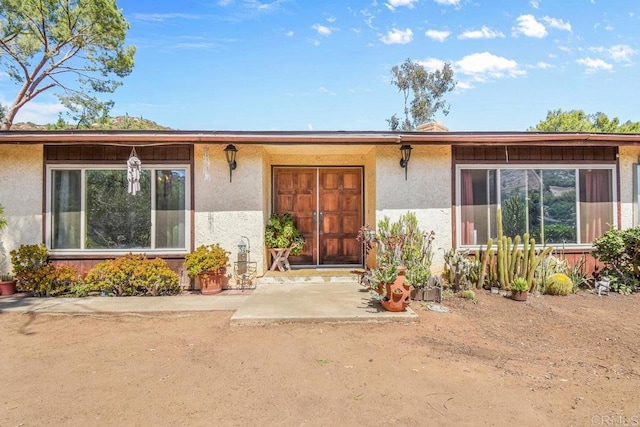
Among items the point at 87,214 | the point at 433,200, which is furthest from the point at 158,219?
the point at 433,200

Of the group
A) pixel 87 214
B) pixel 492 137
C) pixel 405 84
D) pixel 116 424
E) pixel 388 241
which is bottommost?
pixel 116 424

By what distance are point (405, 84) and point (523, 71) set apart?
42.6ft

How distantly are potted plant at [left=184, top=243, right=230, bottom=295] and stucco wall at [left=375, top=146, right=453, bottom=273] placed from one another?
3.08 m

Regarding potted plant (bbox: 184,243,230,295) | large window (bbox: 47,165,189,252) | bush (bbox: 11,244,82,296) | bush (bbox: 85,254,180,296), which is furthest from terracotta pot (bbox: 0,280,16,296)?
potted plant (bbox: 184,243,230,295)

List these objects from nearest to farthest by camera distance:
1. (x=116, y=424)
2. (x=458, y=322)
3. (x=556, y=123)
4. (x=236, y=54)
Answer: (x=116, y=424) → (x=458, y=322) → (x=236, y=54) → (x=556, y=123)

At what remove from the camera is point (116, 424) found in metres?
2.45

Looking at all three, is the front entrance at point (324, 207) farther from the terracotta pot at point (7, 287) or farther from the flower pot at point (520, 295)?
the terracotta pot at point (7, 287)

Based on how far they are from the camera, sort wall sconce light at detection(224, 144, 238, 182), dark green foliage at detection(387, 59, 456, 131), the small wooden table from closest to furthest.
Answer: wall sconce light at detection(224, 144, 238, 182)
the small wooden table
dark green foliage at detection(387, 59, 456, 131)

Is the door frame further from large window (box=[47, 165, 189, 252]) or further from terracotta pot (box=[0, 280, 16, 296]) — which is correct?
terracotta pot (box=[0, 280, 16, 296])

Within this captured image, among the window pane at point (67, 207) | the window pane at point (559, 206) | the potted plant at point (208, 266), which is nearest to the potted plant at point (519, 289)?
the window pane at point (559, 206)

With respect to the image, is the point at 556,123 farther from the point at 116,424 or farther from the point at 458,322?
the point at 116,424

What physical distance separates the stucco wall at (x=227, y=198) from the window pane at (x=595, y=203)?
648 centimetres

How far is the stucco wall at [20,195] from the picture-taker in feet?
20.9

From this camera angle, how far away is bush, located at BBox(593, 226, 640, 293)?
618 centimetres
